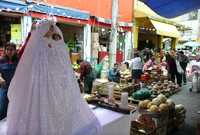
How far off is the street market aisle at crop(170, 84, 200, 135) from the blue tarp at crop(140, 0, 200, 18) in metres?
3.06

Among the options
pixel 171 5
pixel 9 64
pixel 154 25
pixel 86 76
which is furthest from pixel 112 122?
pixel 154 25

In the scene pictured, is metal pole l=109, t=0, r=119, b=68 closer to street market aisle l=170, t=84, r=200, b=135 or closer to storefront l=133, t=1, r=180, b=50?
storefront l=133, t=1, r=180, b=50

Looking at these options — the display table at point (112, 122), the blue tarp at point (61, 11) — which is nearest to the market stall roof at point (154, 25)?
the blue tarp at point (61, 11)

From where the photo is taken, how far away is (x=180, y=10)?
33.1 feet

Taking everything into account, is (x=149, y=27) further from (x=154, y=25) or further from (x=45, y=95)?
(x=45, y=95)

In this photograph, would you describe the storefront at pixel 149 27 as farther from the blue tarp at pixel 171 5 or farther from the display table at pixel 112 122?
the display table at pixel 112 122

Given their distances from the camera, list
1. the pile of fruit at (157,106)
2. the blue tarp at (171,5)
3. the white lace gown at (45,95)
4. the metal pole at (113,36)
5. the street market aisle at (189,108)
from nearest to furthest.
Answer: the white lace gown at (45,95), the pile of fruit at (157,106), the street market aisle at (189,108), the blue tarp at (171,5), the metal pole at (113,36)

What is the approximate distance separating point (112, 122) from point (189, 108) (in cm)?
711

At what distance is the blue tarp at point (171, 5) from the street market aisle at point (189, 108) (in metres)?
3.06

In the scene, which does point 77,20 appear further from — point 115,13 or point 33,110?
point 33,110

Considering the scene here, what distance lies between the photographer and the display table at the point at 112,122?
290 cm

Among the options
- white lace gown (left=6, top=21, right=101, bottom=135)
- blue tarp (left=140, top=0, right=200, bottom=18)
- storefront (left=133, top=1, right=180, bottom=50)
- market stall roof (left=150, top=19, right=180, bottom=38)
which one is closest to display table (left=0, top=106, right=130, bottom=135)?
white lace gown (left=6, top=21, right=101, bottom=135)

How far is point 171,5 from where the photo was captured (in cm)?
920

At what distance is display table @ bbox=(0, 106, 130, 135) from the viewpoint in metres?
2.90
